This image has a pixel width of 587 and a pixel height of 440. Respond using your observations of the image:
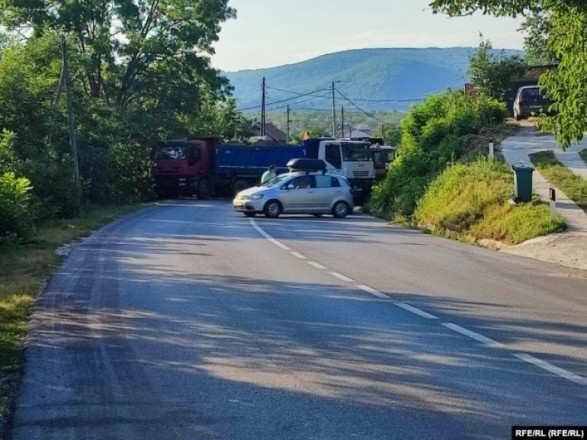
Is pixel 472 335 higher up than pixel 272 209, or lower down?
lower down

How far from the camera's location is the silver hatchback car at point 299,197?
2997cm

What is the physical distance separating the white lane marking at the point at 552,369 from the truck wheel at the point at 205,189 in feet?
125

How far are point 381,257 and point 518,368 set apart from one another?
9487 millimetres

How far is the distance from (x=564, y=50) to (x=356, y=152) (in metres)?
25.1

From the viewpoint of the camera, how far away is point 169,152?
151 ft

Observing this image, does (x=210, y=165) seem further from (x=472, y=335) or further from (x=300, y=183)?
(x=472, y=335)

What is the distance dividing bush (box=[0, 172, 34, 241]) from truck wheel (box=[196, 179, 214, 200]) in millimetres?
Result: 24452

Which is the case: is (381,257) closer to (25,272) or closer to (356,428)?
(25,272)

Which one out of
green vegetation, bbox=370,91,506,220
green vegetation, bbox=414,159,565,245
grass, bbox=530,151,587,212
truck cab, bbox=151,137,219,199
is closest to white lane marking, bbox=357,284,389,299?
green vegetation, bbox=414,159,565,245

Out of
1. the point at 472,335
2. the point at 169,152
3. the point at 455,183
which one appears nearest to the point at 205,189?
the point at 169,152

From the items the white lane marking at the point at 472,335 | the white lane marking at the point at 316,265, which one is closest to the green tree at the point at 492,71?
the white lane marking at the point at 316,265

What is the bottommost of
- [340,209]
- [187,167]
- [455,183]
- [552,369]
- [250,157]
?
[552,369]

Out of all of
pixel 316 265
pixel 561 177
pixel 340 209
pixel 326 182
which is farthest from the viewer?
pixel 340 209

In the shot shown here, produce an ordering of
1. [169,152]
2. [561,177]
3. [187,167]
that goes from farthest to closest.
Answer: [169,152] < [187,167] < [561,177]
